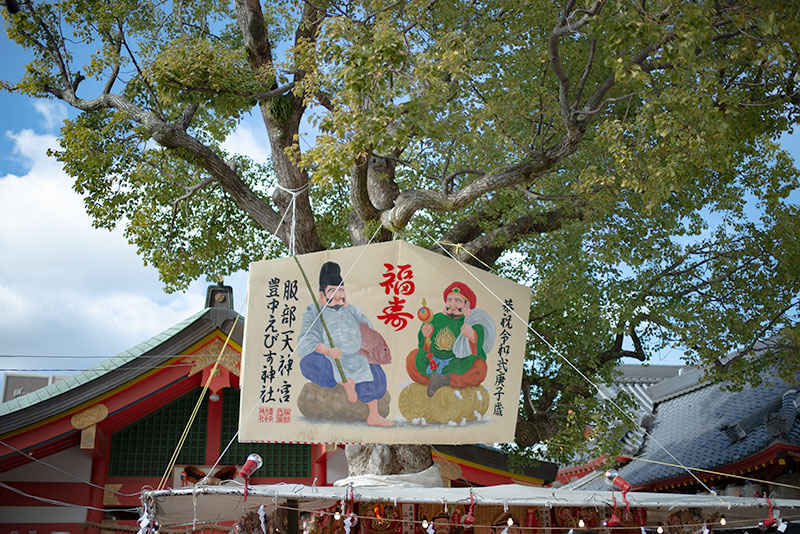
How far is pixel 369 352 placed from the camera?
8289 mm

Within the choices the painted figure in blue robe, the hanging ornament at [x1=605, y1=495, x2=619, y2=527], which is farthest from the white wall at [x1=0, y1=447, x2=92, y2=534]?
the hanging ornament at [x1=605, y1=495, x2=619, y2=527]

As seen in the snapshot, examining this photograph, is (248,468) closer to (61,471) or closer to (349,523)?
(349,523)

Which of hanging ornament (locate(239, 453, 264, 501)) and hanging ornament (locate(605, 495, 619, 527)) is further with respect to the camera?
hanging ornament (locate(605, 495, 619, 527))

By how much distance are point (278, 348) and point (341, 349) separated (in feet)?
2.36

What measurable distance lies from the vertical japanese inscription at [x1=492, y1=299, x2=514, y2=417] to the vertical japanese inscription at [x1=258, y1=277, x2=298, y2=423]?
2528mm

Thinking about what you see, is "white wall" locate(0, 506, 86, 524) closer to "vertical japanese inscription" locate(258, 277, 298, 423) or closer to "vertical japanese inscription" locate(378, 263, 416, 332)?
"vertical japanese inscription" locate(258, 277, 298, 423)

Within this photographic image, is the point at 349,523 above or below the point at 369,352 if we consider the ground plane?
below

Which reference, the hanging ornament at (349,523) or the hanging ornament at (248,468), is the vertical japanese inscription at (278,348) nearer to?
the hanging ornament at (248,468)

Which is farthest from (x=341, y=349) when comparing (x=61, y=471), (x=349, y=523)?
(x=61, y=471)

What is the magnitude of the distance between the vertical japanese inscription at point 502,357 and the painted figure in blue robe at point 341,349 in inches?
56.6

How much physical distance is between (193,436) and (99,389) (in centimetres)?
170

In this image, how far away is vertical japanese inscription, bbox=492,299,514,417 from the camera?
8.74 meters

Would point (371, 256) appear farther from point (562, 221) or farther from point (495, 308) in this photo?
point (562, 221)

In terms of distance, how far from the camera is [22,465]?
35.3ft
